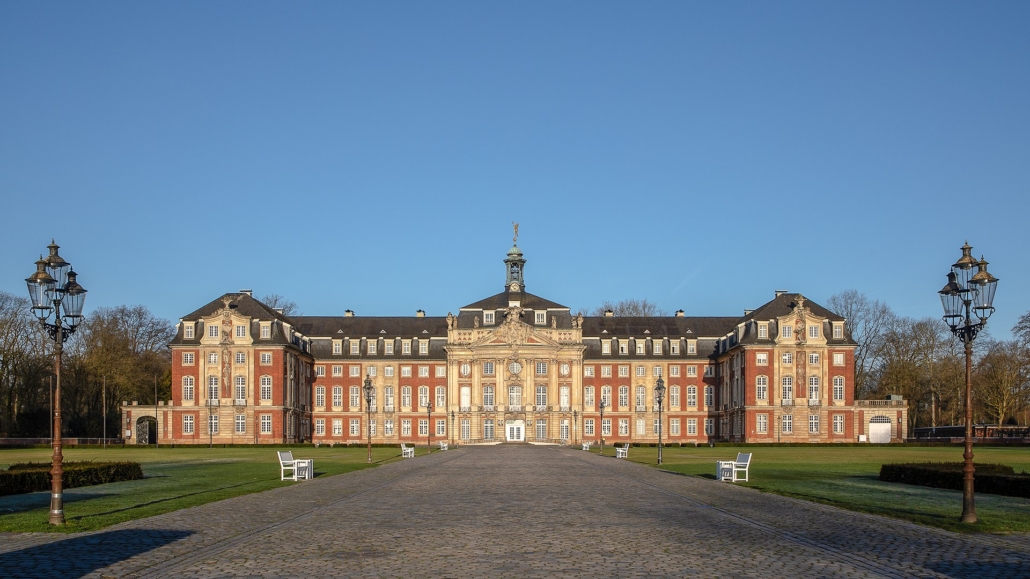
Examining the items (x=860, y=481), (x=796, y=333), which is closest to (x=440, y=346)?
(x=796, y=333)

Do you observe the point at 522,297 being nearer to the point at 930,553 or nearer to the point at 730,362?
the point at 730,362

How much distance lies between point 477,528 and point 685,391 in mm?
87977

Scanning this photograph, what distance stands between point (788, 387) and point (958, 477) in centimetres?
6442

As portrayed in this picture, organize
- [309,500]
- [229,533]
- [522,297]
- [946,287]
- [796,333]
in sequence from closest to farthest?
[229,533] < [946,287] < [309,500] < [796,333] < [522,297]

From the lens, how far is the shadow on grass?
13227 millimetres

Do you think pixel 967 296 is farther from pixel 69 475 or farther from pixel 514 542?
pixel 69 475

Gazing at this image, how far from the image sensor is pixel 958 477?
2828cm

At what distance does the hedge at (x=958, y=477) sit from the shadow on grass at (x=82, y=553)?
61.6 feet

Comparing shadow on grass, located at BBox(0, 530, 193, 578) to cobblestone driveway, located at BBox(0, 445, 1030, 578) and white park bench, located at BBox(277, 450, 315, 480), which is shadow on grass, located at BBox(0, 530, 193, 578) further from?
white park bench, located at BBox(277, 450, 315, 480)

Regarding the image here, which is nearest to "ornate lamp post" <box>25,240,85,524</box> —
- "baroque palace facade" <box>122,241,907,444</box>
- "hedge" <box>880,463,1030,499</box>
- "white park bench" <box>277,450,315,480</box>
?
"white park bench" <box>277,450,315,480</box>

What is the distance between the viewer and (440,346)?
105 meters

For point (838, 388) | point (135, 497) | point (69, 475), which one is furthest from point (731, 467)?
point (838, 388)

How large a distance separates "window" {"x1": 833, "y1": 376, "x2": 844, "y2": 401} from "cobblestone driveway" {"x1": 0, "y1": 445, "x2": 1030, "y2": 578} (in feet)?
229

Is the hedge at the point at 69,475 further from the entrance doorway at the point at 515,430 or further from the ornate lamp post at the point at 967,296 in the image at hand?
the entrance doorway at the point at 515,430
